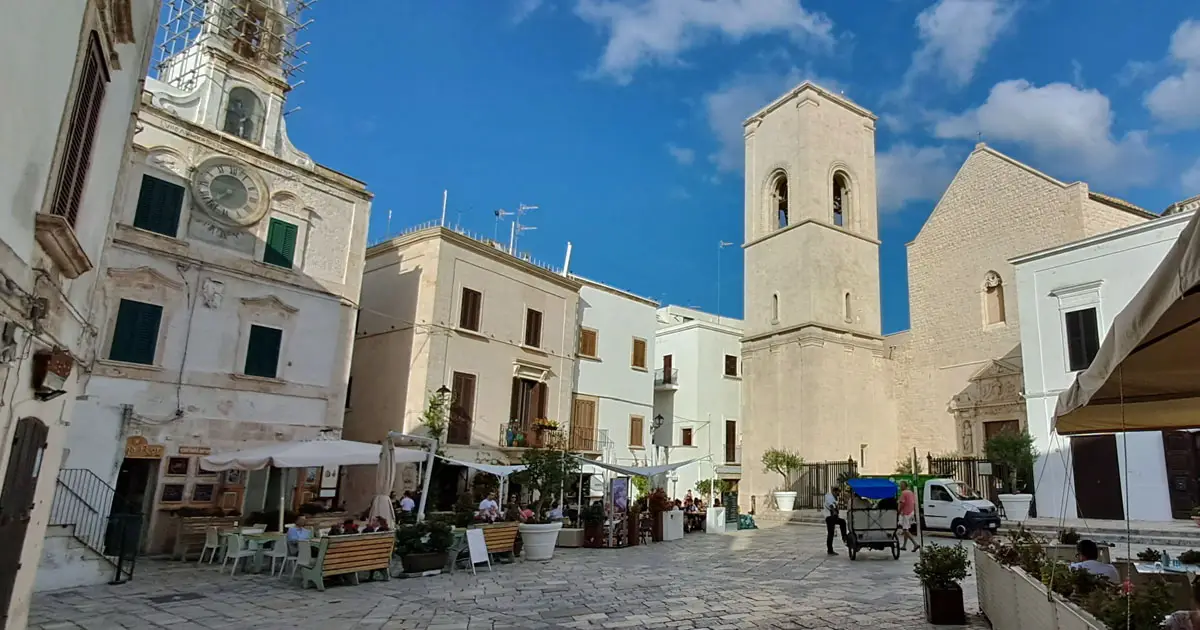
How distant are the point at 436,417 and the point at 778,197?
59.9ft

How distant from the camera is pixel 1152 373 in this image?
4.81 metres

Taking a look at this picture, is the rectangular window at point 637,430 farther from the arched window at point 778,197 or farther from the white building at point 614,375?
the arched window at point 778,197

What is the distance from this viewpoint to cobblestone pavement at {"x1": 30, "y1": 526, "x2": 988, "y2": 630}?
7316 mm

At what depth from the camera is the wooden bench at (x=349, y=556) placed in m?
9.23

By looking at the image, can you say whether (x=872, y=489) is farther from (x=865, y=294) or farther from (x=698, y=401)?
(x=865, y=294)

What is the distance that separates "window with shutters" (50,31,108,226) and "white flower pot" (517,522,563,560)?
8.83 metres

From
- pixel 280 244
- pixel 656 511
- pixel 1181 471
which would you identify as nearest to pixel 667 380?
pixel 656 511

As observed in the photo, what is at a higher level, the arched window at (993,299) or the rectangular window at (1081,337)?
the arched window at (993,299)

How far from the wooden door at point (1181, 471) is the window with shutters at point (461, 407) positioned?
16731 millimetres

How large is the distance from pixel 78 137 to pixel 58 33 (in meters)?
1.12

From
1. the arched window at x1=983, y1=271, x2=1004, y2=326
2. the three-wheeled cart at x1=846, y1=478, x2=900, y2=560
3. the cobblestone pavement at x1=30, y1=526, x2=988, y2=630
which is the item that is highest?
the arched window at x1=983, y1=271, x2=1004, y2=326

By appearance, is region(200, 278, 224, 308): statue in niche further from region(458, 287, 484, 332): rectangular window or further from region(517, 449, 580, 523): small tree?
region(517, 449, 580, 523): small tree

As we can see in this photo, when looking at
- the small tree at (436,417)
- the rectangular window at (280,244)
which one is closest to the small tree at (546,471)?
the small tree at (436,417)

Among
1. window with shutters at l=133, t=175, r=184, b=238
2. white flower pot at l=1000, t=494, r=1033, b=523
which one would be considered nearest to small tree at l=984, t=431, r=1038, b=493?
white flower pot at l=1000, t=494, r=1033, b=523
